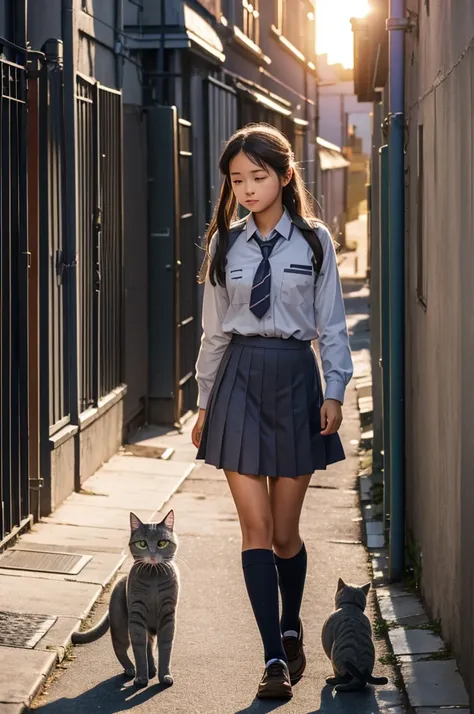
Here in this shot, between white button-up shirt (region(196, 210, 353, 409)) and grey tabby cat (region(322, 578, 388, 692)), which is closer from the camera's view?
white button-up shirt (region(196, 210, 353, 409))

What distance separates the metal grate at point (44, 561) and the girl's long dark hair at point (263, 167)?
2480 millimetres

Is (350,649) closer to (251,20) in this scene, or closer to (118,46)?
(118,46)

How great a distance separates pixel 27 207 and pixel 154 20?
5192 mm

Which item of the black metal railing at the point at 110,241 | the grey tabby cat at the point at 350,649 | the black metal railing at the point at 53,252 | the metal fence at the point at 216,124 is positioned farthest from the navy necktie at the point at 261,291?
the metal fence at the point at 216,124

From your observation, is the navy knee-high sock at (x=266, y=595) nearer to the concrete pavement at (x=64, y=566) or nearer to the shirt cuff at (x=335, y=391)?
the shirt cuff at (x=335, y=391)

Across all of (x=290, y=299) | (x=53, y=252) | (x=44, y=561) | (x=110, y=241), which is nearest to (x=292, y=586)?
(x=290, y=299)

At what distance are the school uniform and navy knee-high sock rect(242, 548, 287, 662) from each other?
1.10ft

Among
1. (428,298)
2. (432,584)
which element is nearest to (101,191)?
(428,298)

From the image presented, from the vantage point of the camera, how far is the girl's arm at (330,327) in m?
5.05

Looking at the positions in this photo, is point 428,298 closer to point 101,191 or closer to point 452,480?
point 452,480

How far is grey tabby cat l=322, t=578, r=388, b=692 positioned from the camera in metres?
5.15

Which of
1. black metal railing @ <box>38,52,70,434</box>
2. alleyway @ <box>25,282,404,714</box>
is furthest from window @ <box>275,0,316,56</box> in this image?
alleyway @ <box>25,282,404,714</box>

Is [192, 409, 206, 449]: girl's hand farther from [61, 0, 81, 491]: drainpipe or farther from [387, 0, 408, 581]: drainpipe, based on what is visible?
[61, 0, 81, 491]: drainpipe

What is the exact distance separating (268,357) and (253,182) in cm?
68
